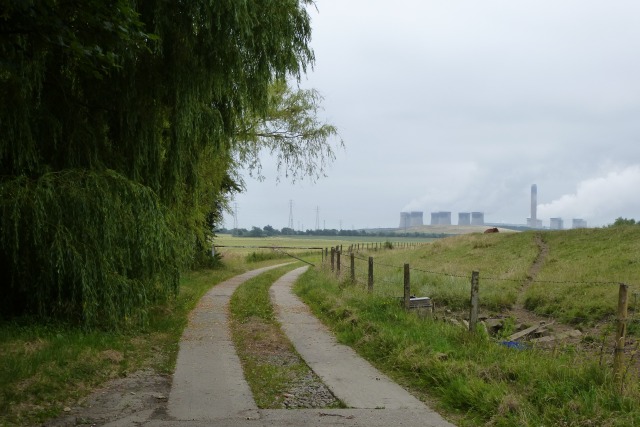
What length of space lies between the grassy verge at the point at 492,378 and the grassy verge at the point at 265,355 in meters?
1.21

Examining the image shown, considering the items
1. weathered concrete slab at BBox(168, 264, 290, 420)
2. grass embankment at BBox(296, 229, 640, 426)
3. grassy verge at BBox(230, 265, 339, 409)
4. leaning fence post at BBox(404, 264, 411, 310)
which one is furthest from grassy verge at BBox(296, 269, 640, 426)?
weathered concrete slab at BBox(168, 264, 290, 420)

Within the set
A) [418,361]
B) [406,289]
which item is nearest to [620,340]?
[418,361]

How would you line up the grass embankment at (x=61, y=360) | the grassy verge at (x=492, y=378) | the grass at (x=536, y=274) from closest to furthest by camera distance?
the grassy verge at (x=492, y=378)
the grass embankment at (x=61, y=360)
the grass at (x=536, y=274)

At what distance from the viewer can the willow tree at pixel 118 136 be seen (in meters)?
8.85

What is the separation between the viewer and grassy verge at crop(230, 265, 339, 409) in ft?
23.8

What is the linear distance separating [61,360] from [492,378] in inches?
218

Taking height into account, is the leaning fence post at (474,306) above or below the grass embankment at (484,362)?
above

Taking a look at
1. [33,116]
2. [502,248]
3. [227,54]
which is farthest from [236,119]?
[502,248]

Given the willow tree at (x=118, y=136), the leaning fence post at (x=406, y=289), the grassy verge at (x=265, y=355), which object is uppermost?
the willow tree at (x=118, y=136)

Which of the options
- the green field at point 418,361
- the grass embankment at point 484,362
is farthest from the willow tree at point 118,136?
the grass embankment at point 484,362

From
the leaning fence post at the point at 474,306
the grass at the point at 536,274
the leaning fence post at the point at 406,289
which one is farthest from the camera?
the grass at the point at 536,274

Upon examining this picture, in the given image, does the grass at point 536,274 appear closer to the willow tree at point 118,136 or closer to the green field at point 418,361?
the green field at point 418,361

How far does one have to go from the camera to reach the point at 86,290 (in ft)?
29.6

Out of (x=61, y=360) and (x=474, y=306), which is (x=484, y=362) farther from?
(x=61, y=360)
